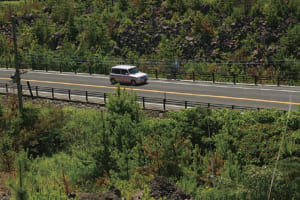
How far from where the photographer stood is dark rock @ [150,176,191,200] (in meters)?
10.8

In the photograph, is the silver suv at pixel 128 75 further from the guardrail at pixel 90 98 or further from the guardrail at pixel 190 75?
the guardrail at pixel 90 98

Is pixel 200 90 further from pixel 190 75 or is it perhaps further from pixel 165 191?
pixel 165 191

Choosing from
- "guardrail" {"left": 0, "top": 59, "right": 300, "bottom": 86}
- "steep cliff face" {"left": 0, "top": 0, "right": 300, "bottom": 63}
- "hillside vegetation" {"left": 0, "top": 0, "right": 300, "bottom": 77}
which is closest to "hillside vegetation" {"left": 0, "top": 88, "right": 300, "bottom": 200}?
"guardrail" {"left": 0, "top": 59, "right": 300, "bottom": 86}

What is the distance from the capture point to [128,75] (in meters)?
31.3

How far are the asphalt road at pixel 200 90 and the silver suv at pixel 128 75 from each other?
2.30ft

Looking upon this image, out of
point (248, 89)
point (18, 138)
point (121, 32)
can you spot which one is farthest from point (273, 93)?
point (121, 32)

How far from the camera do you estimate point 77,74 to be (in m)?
37.3

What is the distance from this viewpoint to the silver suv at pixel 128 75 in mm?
31062

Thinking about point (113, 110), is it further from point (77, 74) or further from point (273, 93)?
point (77, 74)

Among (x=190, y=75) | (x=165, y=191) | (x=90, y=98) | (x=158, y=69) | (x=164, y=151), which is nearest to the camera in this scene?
(x=165, y=191)

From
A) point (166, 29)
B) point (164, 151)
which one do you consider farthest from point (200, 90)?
point (166, 29)

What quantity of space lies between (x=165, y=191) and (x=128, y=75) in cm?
2099

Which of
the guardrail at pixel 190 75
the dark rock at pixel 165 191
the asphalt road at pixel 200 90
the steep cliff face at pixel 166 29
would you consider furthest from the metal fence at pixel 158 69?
the dark rock at pixel 165 191

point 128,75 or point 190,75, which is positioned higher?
point 128,75
